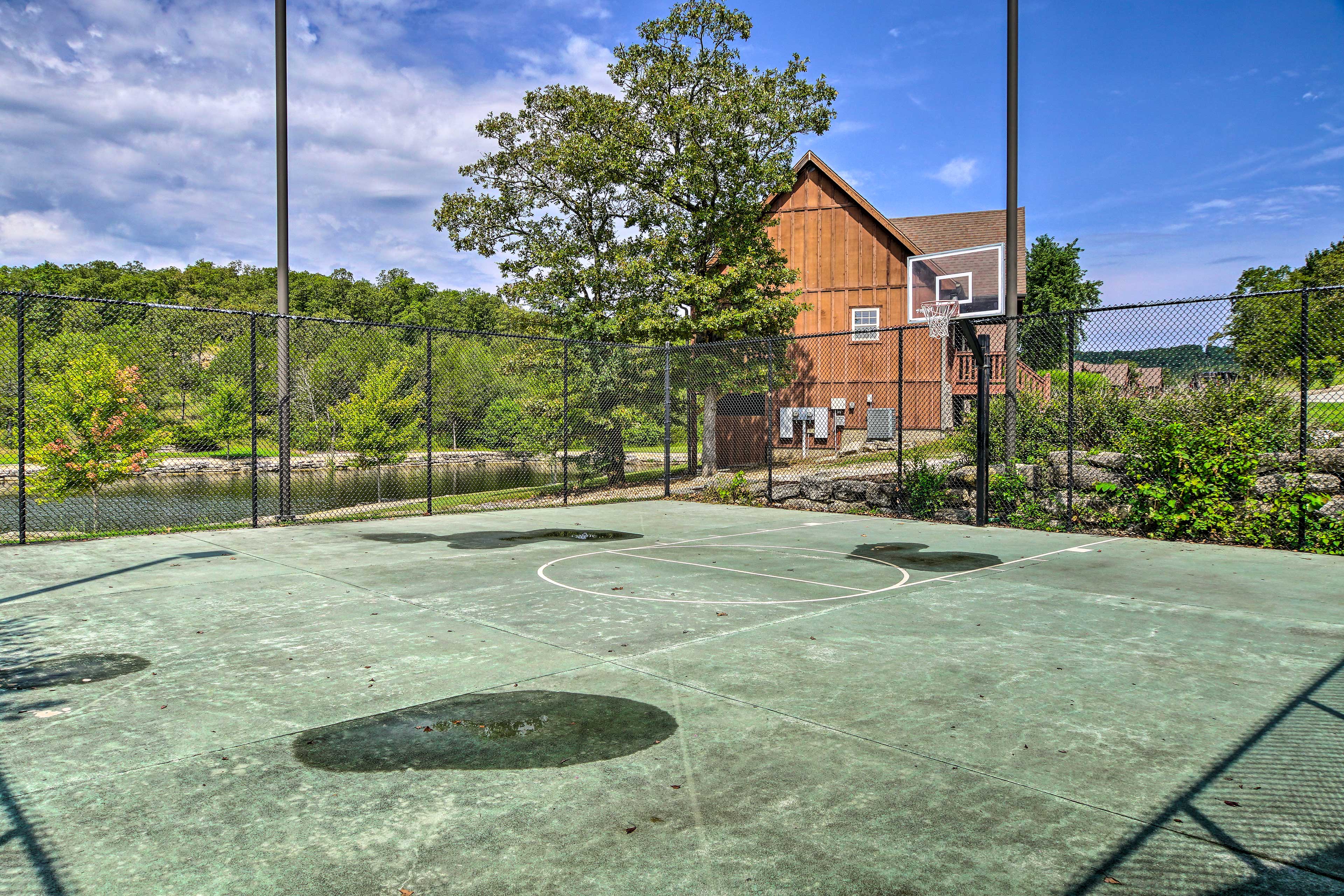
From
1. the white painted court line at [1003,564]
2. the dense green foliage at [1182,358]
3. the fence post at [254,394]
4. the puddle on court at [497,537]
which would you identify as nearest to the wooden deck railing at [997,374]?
the dense green foliage at [1182,358]

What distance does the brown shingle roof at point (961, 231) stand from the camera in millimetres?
26078

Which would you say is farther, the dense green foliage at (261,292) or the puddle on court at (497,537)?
the dense green foliage at (261,292)

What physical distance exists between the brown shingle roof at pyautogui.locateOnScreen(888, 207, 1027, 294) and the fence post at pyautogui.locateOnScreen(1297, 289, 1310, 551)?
57.7 ft

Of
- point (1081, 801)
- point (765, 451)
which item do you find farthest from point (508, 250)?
point (1081, 801)

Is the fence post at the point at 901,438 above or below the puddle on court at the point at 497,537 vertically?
above

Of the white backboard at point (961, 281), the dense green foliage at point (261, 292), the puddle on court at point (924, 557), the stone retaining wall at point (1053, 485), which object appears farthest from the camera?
the dense green foliage at point (261, 292)

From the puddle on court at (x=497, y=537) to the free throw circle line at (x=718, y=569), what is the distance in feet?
2.83

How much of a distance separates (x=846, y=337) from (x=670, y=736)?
20.8m

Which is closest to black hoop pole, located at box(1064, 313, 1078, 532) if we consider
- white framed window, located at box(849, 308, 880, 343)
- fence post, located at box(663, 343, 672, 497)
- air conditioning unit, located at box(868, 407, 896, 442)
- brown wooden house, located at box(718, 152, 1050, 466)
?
fence post, located at box(663, 343, 672, 497)

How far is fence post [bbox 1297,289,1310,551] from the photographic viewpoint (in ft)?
26.8

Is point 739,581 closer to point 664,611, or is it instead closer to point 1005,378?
point 664,611

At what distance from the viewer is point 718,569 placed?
292 inches

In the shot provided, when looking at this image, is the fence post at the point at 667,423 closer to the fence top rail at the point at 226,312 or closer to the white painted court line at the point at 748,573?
the fence top rail at the point at 226,312

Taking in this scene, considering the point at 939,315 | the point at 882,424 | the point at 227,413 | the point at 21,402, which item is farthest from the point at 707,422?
the point at 21,402
